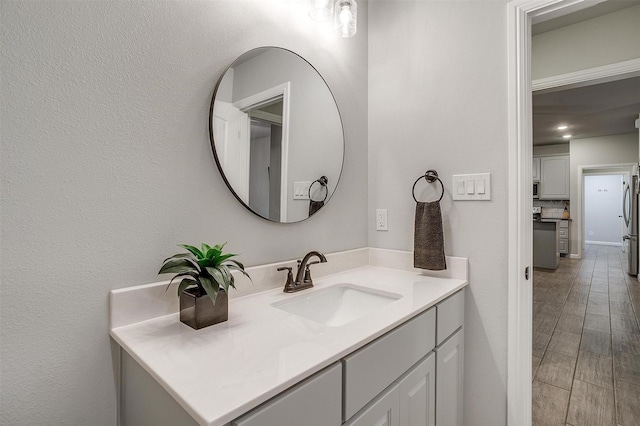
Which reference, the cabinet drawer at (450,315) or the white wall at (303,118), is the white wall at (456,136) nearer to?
the cabinet drawer at (450,315)

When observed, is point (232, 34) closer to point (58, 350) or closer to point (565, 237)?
point (58, 350)

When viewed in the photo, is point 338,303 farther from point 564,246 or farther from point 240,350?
point 564,246

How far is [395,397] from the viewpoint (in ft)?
3.03

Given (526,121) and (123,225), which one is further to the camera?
(526,121)

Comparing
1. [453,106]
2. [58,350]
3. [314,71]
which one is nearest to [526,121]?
[453,106]

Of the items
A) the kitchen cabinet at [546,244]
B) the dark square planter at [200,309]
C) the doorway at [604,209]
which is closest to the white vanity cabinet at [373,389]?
the dark square planter at [200,309]

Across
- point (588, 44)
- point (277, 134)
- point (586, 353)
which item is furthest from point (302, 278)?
point (588, 44)

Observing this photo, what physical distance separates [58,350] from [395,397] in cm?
93

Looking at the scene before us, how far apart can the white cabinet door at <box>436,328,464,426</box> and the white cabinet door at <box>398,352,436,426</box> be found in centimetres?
4

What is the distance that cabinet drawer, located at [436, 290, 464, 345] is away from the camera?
1.18 metres

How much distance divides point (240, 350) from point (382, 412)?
18.2 inches

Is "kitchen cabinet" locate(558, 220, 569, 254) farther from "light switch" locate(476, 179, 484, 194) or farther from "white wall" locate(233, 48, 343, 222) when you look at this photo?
"white wall" locate(233, 48, 343, 222)

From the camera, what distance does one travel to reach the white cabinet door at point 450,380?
117 centimetres

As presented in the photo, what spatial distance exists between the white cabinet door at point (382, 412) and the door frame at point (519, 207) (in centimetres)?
70
